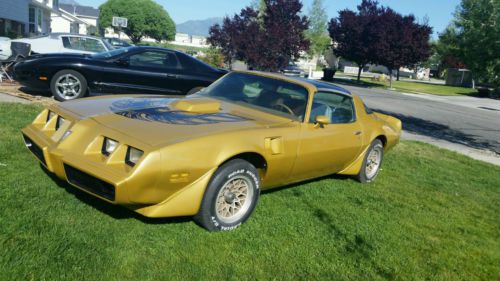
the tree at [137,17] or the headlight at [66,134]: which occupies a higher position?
the tree at [137,17]

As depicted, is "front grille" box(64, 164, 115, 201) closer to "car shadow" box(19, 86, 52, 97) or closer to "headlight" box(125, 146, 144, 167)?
"headlight" box(125, 146, 144, 167)

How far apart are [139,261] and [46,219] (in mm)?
945

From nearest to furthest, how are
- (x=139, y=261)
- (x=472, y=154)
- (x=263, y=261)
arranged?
(x=139, y=261) < (x=263, y=261) < (x=472, y=154)

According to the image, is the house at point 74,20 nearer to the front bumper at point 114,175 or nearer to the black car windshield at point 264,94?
the black car windshield at point 264,94

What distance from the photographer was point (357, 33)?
3672 centimetres

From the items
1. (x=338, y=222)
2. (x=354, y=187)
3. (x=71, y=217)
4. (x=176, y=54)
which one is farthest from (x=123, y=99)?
(x=176, y=54)

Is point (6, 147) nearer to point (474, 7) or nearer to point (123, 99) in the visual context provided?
point (123, 99)

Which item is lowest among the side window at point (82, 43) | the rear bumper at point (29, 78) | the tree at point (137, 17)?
the rear bumper at point (29, 78)

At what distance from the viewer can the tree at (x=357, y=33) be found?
35.9 metres

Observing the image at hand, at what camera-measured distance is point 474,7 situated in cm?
824

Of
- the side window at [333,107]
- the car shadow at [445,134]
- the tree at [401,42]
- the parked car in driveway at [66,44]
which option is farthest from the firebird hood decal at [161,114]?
the tree at [401,42]

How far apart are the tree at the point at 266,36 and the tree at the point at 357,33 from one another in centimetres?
1350

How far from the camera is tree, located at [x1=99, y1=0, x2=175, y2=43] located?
90312mm

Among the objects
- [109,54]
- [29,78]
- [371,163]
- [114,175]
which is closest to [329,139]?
[371,163]
